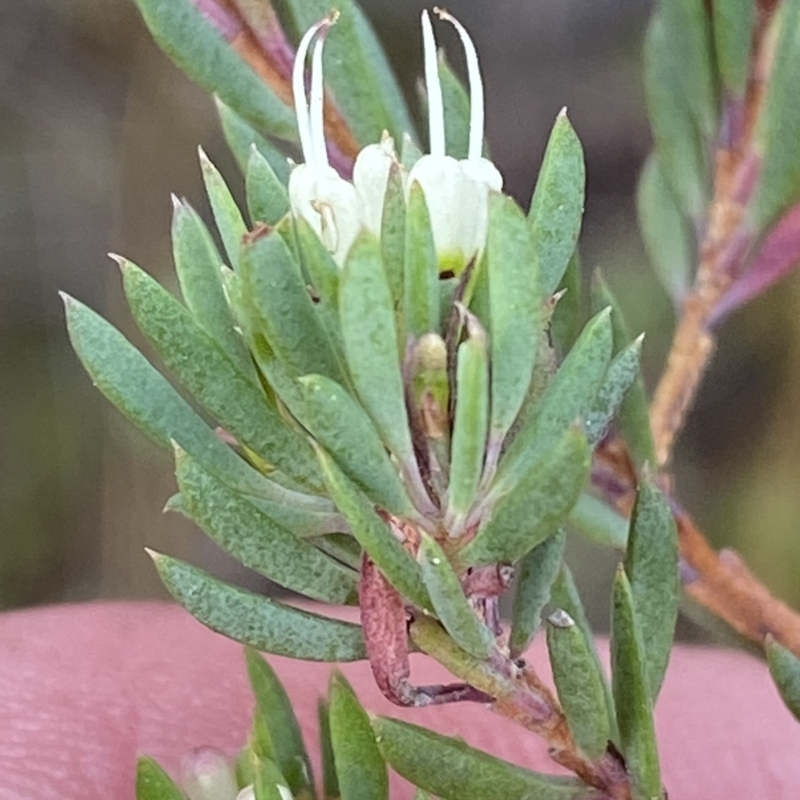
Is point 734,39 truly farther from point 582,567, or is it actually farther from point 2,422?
point 2,422

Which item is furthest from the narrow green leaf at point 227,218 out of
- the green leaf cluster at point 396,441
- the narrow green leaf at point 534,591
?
the narrow green leaf at point 534,591

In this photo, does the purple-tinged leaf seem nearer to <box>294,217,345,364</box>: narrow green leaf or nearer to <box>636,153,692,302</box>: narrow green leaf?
<box>636,153,692,302</box>: narrow green leaf

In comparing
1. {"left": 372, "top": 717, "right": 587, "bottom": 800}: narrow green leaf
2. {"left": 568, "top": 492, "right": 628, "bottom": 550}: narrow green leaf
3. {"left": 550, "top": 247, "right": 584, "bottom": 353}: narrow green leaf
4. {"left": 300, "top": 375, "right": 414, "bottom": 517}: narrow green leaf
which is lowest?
{"left": 372, "top": 717, "right": 587, "bottom": 800}: narrow green leaf

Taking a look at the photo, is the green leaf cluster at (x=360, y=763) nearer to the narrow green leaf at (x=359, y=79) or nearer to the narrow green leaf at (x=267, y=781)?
the narrow green leaf at (x=267, y=781)

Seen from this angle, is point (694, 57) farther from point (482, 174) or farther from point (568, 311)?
point (482, 174)

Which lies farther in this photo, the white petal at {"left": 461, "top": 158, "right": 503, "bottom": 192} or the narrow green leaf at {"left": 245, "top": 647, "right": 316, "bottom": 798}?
the narrow green leaf at {"left": 245, "top": 647, "right": 316, "bottom": 798}

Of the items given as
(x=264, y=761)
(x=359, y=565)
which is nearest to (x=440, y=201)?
(x=359, y=565)

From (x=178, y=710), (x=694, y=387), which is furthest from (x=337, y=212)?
(x=178, y=710)

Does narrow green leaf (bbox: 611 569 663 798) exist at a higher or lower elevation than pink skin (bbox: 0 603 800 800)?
higher

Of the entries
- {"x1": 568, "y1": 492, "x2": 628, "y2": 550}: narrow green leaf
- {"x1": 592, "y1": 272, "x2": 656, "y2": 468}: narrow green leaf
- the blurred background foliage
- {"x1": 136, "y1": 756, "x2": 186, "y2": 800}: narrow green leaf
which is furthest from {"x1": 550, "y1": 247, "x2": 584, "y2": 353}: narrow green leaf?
the blurred background foliage
